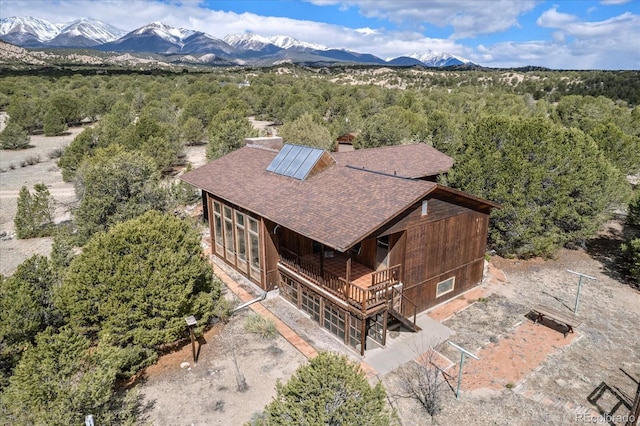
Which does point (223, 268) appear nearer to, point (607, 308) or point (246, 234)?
point (246, 234)

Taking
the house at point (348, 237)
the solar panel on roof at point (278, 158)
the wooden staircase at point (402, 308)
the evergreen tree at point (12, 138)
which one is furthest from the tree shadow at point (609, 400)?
the evergreen tree at point (12, 138)

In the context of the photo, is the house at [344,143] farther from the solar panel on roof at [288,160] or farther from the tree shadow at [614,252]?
the tree shadow at [614,252]

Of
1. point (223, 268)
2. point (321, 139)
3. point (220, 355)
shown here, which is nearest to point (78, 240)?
point (223, 268)

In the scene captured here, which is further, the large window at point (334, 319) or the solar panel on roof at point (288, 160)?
the solar panel on roof at point (288, 160)

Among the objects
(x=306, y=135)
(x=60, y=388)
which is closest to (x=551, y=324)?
(x=60, y=388)

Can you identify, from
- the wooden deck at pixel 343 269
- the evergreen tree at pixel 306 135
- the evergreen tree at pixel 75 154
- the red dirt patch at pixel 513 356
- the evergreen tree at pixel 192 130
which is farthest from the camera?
the evergreen tree at pixel 192 130

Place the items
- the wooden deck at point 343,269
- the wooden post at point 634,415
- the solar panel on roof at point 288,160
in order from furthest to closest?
the solar panel on roof at point 288,160 → the wooden deck at point 343,269 → the wooden post at point 634,415

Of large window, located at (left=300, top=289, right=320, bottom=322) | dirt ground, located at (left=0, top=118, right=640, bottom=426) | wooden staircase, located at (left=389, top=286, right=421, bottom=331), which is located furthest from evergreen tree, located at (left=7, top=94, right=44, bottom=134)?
wooden staircase, located at (left=389, top=286, right=421, bottom=331)

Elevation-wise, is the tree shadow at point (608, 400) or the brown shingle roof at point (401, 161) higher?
the brown shingle roof at point (401, 161)
